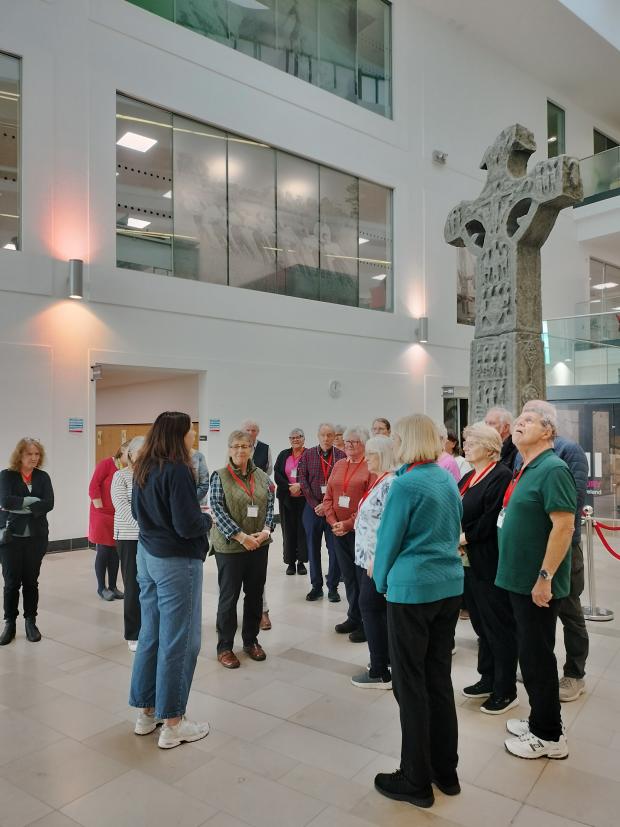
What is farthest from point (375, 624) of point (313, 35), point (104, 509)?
point (313, 35)

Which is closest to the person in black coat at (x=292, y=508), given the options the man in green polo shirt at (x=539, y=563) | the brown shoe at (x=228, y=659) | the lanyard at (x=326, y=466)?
the lanyard at (x=326, y=466)

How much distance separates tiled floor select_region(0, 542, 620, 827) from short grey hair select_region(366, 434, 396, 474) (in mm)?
1376

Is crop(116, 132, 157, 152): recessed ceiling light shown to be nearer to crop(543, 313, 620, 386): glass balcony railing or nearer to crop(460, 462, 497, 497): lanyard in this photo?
crop(543, 313, 620, 386): glass balcony railing

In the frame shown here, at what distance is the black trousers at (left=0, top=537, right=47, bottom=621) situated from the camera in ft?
15.3

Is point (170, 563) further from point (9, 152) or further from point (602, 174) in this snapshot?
point (602, 174)

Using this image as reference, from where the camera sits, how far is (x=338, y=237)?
12320 millimetres

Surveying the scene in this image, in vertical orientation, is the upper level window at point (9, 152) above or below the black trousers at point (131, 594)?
above

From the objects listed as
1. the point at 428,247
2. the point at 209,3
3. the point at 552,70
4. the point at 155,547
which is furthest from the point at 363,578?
the point at 552,70

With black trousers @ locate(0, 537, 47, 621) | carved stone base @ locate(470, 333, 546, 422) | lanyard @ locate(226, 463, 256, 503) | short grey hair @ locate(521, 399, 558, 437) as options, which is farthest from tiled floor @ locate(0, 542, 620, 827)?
carved stone base @ locate(470, 333, 546, 422)

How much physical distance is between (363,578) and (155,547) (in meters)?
1.42

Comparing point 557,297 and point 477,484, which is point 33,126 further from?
point 557,297

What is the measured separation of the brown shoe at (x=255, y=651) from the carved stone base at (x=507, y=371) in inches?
115

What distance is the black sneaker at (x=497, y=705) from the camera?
3.39m

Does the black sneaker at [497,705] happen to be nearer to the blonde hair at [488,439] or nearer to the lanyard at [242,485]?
the blonde hair at [488,439]
